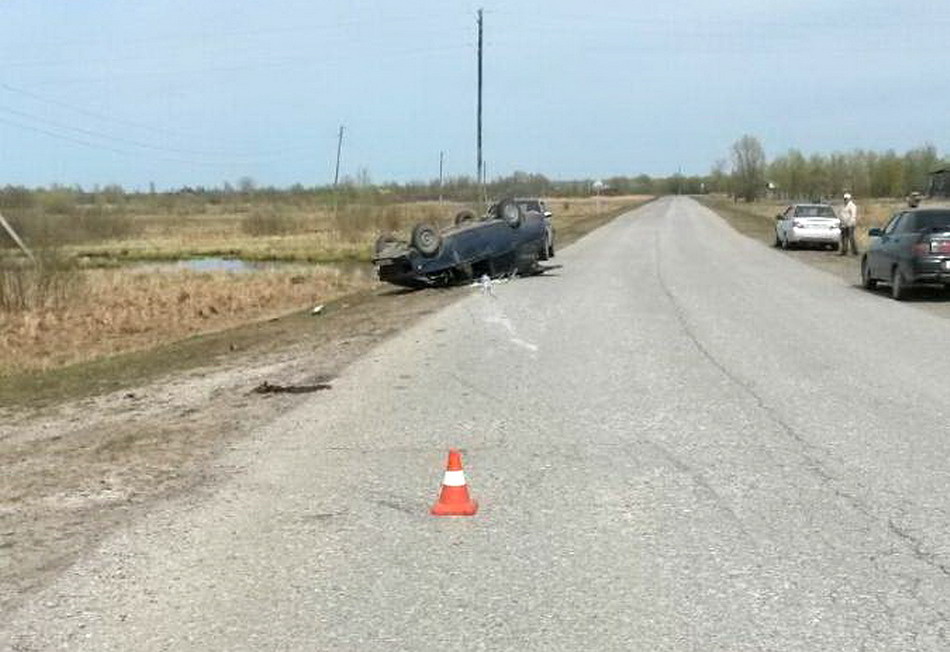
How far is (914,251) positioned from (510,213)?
9.37 m

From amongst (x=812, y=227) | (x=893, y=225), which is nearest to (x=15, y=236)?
(x=893, y=225)

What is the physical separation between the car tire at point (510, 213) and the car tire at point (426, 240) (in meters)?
2.13

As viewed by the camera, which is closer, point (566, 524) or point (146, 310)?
point (566, 524)

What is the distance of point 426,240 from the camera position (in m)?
23.6

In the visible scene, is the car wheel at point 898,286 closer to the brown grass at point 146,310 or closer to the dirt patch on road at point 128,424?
the dirt patch on road at point 128,424

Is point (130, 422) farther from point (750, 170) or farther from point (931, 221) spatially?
point (750, 170)

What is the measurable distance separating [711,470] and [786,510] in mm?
1020

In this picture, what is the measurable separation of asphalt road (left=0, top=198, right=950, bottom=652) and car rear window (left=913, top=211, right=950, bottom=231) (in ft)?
25.9

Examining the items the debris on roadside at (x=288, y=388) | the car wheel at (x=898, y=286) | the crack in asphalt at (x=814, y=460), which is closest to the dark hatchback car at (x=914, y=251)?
the car wheel at (x=898, y=286)

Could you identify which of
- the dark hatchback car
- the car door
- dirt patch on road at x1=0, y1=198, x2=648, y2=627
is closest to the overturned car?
dirt patch on road at x1=0, y1=198, x2=648, y2=627

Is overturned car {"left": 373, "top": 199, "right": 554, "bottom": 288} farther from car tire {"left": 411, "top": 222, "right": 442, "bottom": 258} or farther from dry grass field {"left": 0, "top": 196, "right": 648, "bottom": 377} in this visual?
dry grass field {"left": 0, "top": 196, "right": 648, "bottom": 377}

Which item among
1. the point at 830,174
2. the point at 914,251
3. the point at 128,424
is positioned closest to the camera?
the point at 128,424

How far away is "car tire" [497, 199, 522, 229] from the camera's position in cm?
2520

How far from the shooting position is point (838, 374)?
36.8 feet
